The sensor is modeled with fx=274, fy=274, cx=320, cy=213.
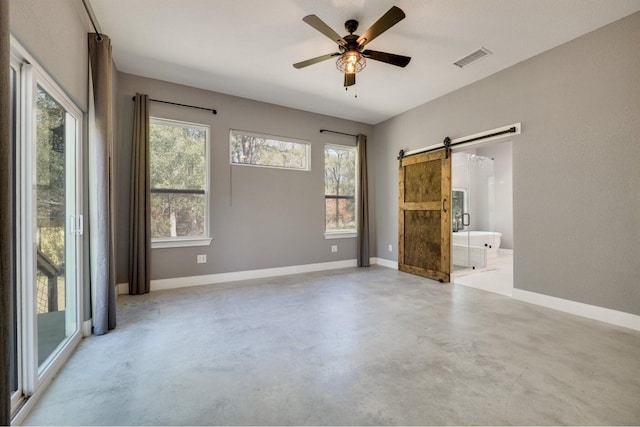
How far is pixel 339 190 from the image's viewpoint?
550 centimetres

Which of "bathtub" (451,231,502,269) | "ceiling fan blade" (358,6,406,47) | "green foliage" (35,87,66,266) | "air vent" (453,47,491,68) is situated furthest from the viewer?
"bathtub" (451,231,502,269)

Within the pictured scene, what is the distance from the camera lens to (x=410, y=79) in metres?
3.86

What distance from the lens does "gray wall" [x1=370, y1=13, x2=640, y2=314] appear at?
2.66 meters

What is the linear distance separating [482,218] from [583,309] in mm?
4881

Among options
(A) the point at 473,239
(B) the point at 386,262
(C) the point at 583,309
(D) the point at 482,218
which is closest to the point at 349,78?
(C) the point at 583,309

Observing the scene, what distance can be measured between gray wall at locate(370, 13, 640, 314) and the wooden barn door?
934mm

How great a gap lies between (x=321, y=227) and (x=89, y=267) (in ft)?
11.4

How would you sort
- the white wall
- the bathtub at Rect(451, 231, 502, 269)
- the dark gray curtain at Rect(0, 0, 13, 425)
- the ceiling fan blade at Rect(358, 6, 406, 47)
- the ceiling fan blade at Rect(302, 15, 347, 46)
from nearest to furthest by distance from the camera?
the dark gray curtain at Rect(0, 0, 13, 425), the ceiling fan blade at Rect(358, 6, 406, 47), the ceiling fan blade at Rect(302, 15, 347, 46), the bathtub at Rect(451, 231, 502, 269), the white wall

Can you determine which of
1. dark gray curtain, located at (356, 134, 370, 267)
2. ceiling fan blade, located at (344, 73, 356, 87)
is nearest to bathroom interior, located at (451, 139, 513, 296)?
dark gray curtain, located at (356, 134, 370, 267)

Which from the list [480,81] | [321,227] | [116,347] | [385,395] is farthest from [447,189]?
[116,347]

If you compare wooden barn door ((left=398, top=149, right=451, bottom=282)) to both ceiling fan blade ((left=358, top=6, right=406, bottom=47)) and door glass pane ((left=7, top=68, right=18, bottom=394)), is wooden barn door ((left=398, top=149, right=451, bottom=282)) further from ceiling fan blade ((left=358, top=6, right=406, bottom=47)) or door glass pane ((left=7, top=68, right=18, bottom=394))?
door glass pane ((left=7, top=68, right=18, bottom=394))

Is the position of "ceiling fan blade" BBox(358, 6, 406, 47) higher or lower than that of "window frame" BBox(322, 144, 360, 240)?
higher

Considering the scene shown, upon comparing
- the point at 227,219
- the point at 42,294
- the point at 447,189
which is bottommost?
the point at 42,294

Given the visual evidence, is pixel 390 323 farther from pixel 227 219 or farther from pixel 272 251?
pixel 227 219
